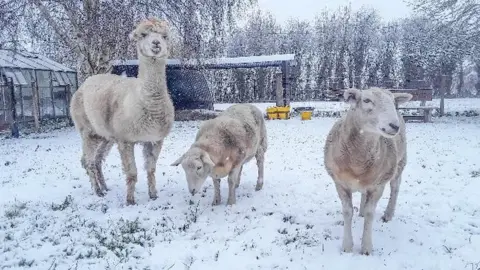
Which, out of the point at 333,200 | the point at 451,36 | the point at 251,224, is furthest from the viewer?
the point at 451,36

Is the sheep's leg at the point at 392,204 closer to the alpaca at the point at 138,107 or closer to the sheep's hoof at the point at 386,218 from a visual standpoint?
the sheep's hoof at the point at 386,218

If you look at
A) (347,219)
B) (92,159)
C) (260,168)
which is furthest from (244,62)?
(347,219)

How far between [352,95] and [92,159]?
4387 mm

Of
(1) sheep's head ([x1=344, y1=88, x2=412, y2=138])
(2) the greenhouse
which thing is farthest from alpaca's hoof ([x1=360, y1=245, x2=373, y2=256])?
(2) the greenhouse

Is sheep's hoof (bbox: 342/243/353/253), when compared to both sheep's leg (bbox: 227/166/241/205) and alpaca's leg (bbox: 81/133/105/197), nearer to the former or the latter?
sheep's leg (bbox: 227/166/241/205)

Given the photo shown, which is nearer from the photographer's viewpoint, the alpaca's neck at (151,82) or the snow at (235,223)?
the snow at (235,223)

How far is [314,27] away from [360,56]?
859 centimetres

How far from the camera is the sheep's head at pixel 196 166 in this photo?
523 centimetres

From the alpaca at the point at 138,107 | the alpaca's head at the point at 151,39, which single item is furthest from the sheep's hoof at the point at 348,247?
the alpaca's head at the point at 151,39

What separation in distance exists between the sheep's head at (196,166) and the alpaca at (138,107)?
787 millimetres

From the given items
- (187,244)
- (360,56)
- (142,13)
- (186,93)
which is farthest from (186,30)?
(360,56)

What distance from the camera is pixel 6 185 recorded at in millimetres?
7086

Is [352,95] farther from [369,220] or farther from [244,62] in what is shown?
[244,62]

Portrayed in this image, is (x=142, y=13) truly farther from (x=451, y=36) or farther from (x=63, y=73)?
(x=451, y=36)
